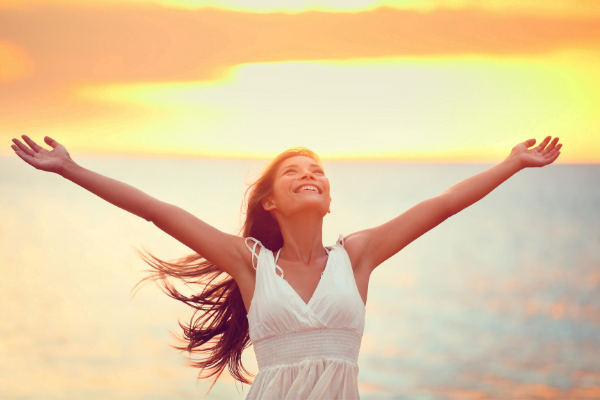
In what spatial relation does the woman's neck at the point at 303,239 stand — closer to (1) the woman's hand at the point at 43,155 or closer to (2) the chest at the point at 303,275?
(2) the chest at the point at 303,275

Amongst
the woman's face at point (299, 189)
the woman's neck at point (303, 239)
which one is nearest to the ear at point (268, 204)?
the woman's face at point (299, 189)

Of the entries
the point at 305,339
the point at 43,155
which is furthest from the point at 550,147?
the point at 43,155

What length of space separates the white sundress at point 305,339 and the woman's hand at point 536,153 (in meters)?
1.07

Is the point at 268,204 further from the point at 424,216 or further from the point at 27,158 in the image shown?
the point at 27,158

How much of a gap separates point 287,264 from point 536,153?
52.6 inches

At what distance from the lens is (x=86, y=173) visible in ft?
10.9

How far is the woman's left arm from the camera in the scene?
3.57 m

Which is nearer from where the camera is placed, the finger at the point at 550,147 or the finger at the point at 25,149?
the finger at the point at 25,149

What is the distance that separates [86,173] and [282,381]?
125 cm

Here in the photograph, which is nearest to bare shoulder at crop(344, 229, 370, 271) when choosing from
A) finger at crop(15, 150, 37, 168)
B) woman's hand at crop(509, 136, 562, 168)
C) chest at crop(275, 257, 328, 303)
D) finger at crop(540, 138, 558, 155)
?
chest at crop(275, 257, 328, 303)

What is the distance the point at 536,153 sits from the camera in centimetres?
372

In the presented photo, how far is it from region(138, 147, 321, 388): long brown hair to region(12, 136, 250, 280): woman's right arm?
335 mm

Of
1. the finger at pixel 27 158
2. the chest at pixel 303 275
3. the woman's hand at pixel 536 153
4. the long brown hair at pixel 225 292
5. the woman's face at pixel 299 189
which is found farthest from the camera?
the long brown hair at pixel 225 292

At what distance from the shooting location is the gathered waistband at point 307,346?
332 centimetres
